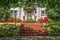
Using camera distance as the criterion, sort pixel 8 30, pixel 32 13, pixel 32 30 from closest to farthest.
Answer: pixel 8 30
pixel 32 30
pixel 32 13

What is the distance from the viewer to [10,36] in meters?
10.2

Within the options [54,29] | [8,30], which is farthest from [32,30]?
[8,30]

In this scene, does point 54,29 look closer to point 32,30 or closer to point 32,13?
point 32,30

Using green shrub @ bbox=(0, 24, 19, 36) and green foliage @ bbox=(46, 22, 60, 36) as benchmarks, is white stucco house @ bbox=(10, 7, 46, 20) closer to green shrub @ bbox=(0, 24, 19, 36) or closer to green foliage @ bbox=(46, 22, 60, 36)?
green foliage @ bbox=(46, 22, 60, 36)

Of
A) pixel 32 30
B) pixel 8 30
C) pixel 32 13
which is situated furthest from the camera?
pixel 32 13

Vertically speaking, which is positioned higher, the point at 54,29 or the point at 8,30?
the point at 8,30

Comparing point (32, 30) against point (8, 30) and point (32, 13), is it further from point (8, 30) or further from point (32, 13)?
point (32, 13)

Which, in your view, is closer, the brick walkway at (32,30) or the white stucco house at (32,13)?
the brick walkway at (32,30)

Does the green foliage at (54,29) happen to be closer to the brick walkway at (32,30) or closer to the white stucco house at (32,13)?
the brick walkway at (32,30)

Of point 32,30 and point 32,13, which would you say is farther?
point 32,13

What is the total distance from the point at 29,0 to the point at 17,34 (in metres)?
2.02

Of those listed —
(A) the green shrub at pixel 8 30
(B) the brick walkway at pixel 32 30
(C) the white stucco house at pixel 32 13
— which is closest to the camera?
(A) the green shrub at pixel 8 30

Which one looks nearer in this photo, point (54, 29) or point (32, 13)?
point (54, 29)

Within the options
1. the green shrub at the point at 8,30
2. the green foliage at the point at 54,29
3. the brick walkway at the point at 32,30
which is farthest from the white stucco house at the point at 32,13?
the green shrub at the point at 8,30
